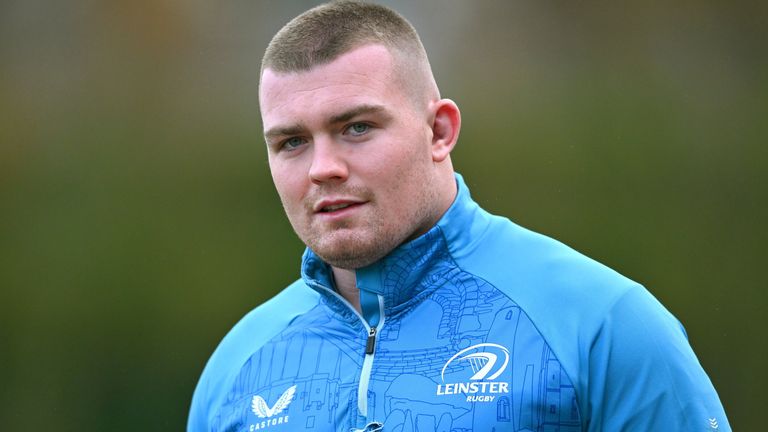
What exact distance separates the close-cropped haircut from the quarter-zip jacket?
0.33 metres

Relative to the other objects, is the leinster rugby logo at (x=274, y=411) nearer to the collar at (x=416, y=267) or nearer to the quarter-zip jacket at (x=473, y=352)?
the quarter-zip jacket at (x=473, y=352)

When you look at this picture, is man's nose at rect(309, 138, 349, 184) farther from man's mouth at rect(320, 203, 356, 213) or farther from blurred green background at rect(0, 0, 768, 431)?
blurred green background at rect(0, 0, 768, 431)

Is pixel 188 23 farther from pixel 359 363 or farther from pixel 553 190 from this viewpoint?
pixel 359 363

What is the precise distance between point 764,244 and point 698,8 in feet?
4.69

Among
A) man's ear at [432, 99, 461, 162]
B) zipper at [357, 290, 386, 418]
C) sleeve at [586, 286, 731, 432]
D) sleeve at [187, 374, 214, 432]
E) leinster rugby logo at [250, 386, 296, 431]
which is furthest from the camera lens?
sleeve at [187, 374, 214, 432]

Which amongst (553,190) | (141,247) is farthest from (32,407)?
(553,190)

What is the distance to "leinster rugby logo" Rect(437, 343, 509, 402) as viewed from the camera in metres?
1.83

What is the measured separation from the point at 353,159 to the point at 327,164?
0.05 meters

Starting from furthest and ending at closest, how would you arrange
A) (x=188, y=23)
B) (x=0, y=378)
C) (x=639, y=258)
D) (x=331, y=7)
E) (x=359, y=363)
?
(x=188, y=23) < (x=0, y=378) < (x=639, y=258) < (x=331, y=7) < (x=359, y=363)

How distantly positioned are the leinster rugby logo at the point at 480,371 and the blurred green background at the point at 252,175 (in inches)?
133

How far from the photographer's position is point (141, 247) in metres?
5.56

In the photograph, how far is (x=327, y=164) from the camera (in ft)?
6.47

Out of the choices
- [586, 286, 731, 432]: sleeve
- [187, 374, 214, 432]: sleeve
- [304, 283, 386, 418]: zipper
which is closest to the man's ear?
[304, 283, 386, 418]: zipper

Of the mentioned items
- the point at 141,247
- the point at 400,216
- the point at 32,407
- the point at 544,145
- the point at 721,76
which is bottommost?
the point at 32,407
